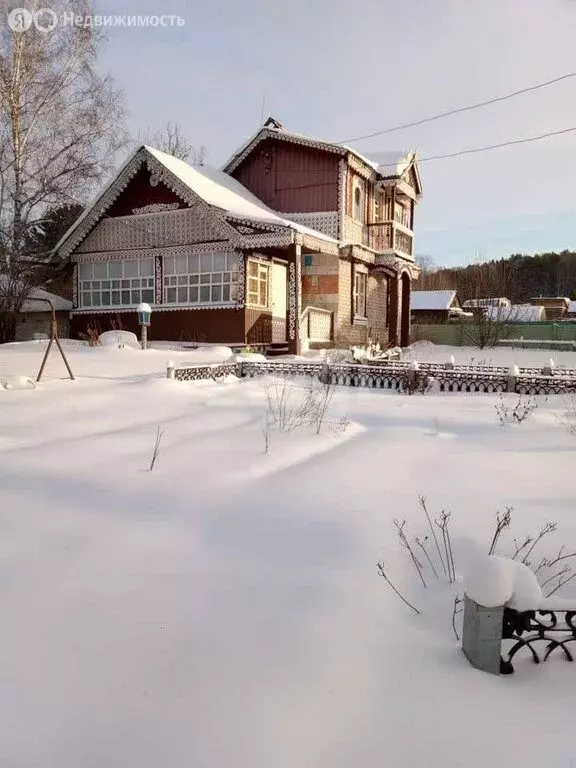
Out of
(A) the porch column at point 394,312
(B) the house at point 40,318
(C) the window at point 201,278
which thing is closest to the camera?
(C) the window at point 201,278

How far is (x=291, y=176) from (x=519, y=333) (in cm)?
1972

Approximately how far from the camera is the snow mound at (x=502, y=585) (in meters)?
2.19

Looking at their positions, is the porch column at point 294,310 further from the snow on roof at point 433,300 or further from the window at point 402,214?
the snow on roof at point 433,300

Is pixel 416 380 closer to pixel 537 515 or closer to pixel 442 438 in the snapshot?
pixel 442 438

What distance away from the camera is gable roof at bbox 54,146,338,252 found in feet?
52.9

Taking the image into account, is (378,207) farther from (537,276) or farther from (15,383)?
(537,276)

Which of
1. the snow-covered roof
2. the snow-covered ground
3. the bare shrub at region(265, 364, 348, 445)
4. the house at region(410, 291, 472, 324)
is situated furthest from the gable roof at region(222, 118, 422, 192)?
the house at region(410, 291, 472, 324)

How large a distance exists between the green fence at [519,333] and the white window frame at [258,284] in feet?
56.2

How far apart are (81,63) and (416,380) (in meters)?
16.9

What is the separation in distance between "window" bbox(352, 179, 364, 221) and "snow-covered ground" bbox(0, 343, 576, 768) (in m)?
16.2

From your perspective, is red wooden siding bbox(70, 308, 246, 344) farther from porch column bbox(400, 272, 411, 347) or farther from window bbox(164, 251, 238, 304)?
porch column bbox(400, 272, 411, 347)

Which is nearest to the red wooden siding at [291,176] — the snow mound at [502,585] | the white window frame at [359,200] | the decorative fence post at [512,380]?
the white window frame at [359,200]

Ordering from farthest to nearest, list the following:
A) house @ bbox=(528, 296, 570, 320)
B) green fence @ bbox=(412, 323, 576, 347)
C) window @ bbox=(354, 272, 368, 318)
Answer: house @ bbox=(528, 296, 570, 320) < green fence @ bbox=(412, 323, 576, 347) < window @ bbox=(354, 272, 368, 318)

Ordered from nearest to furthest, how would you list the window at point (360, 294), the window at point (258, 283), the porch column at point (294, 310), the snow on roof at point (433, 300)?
the porch column at point (294, 310), the window at point (258, 283), the window at point (360, 294), the snow on roof at point (433, 300)
